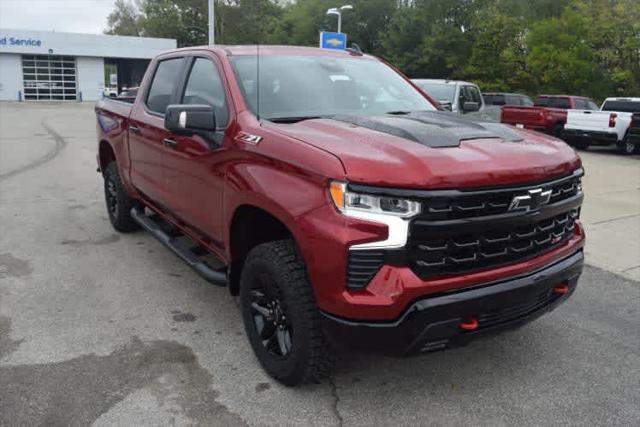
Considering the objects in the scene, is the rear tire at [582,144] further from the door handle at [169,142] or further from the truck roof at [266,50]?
the door handle at [169,142]

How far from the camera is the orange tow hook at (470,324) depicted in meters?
2.78

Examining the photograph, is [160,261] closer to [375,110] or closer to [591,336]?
[375,110]

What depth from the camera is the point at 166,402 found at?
3102 millimetres

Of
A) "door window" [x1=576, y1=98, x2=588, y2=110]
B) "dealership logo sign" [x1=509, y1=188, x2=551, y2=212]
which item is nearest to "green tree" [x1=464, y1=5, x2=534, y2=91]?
"door window" [x1=576, y1=98, x2=588, y2=110]

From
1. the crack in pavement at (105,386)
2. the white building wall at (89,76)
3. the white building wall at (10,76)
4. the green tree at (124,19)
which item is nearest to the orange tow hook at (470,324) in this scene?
the crack in pavement at (105,386)

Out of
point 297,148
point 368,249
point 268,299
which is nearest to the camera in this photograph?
point 368,249

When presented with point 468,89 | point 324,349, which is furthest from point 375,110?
point 468,89

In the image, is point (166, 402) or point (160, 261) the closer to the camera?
point (166, 402)

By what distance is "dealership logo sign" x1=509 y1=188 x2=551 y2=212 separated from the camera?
113 inches

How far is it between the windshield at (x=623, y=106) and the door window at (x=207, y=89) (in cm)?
1666

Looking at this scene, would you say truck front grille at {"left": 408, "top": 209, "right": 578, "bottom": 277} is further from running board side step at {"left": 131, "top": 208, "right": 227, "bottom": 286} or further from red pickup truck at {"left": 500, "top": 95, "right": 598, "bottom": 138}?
red pickup truck at {"left": 500, "top": 95, "right": 598, "bottom": 138}

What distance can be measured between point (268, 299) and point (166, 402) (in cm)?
74

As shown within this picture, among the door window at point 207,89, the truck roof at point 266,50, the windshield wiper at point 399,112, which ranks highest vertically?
the truck roof at point 266,50

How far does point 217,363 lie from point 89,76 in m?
52.0
